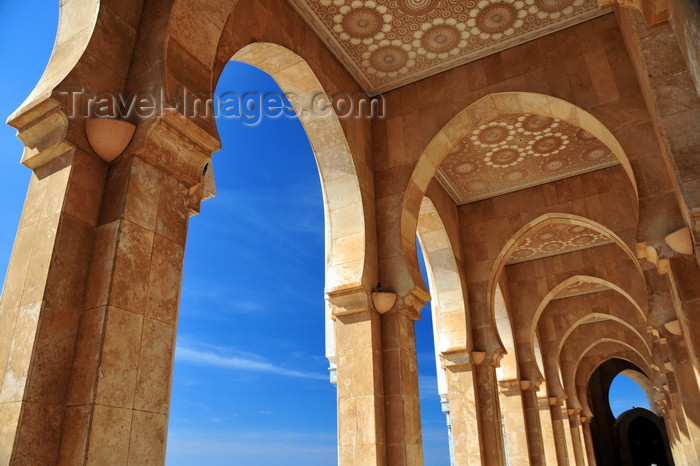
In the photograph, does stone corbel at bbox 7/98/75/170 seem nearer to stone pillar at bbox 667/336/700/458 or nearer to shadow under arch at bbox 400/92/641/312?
shadow under arch at bbox 400/92/641/312

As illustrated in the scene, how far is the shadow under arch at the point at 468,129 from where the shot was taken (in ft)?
26.5

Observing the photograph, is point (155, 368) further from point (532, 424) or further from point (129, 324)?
point (532, 424)

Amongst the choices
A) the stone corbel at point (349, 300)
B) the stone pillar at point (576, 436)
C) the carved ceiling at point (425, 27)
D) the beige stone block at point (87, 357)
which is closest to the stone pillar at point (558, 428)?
the stone pillar at point (576, 436)

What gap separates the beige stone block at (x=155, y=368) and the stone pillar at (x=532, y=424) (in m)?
12.0

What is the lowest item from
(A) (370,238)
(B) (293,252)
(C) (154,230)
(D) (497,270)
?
(C) (154,230)

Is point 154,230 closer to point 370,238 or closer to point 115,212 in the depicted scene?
point 115,212

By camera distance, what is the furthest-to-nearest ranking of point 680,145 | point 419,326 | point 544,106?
point 419,326 < point 544,106 < point 680,145

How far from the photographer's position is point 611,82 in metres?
7.88

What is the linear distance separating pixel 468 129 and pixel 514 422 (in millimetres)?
8529

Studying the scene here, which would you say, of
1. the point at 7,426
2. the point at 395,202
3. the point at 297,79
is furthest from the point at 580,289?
the point at 7,426

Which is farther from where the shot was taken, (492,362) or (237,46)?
(492,362)

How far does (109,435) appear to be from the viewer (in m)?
3.30

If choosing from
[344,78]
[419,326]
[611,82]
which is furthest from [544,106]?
[419,326]

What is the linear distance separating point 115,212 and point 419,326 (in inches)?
1936
